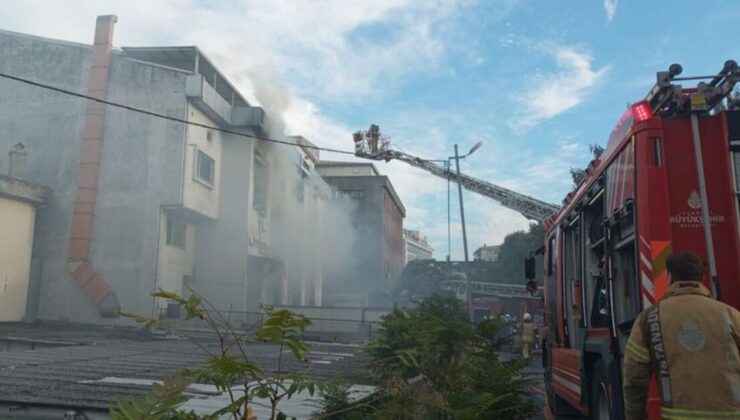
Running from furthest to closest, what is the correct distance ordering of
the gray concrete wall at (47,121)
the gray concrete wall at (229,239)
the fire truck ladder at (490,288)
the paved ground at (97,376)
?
1. the fire truck ladder at (490,288)
2. the gray concrete wall at (229,239)
3. the gray concrete wall at (47,121)
4. the paved ground at (97,376)

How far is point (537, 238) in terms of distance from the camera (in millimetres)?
38562

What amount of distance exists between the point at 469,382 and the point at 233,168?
23449mm

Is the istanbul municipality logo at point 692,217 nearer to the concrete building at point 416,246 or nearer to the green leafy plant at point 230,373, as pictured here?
the green leafy plant at point 230,373

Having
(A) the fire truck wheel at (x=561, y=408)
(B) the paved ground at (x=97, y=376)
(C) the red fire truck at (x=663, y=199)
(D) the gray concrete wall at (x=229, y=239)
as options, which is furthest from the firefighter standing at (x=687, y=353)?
(D) the gray concrete wall at (x=229, y=239)

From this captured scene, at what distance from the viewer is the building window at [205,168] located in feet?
80.5

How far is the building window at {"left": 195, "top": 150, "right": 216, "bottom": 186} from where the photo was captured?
24534 mm

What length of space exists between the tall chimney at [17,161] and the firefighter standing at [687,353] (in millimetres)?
24226

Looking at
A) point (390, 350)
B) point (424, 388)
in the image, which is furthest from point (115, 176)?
point (424, 388)

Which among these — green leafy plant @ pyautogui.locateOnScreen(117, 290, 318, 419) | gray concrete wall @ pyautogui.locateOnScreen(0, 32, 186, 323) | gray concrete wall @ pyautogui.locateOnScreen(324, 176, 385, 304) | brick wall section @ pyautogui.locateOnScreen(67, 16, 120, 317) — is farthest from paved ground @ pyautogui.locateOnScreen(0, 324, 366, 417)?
gray concrete wall @ pyautogui.locateOnScreen(324, 176, 385, 304)

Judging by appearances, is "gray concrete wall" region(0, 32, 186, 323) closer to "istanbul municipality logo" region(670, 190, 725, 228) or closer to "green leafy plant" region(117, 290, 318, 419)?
"istanbul municipality logo" region(670, 190, 725, 228)

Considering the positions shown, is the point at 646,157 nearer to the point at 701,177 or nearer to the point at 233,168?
the point at 701,177

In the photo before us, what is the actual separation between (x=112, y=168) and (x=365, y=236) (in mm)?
31551

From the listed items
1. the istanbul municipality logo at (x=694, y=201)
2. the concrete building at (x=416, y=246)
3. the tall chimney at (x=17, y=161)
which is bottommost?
the istanbul municipality logo at (x=694, y=201)

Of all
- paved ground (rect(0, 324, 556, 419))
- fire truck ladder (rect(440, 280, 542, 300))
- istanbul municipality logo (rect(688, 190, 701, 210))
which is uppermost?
fire truck ladder (rect(440, 280, 542, 300))
